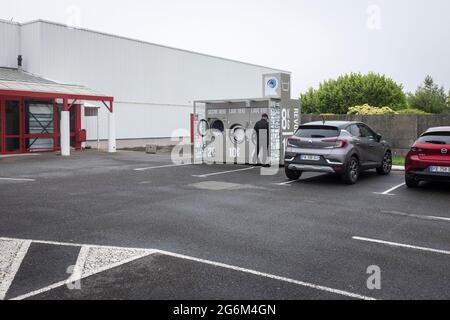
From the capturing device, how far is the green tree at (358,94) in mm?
50250

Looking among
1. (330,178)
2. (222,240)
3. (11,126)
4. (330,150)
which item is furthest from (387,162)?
(11,126)

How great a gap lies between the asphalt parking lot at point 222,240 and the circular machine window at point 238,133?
17.8 feet

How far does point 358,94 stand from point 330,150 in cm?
4117

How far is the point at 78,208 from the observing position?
866 centimetres

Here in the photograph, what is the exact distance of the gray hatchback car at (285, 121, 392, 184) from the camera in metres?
11.8

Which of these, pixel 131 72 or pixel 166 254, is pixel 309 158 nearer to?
pixel 166 254

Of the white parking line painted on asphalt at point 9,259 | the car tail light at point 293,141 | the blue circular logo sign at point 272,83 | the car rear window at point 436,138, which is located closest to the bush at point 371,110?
the blue circular logo sign at point 272,83

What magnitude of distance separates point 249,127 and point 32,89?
10630mm

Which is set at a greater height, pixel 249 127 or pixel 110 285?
pixel 249 127

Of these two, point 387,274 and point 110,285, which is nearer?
point 110,285

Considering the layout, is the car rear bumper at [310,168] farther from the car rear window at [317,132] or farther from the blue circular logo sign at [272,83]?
the blue circular logo sign at [272,83]

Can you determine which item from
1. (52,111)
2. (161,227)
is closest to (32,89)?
(52,111)
